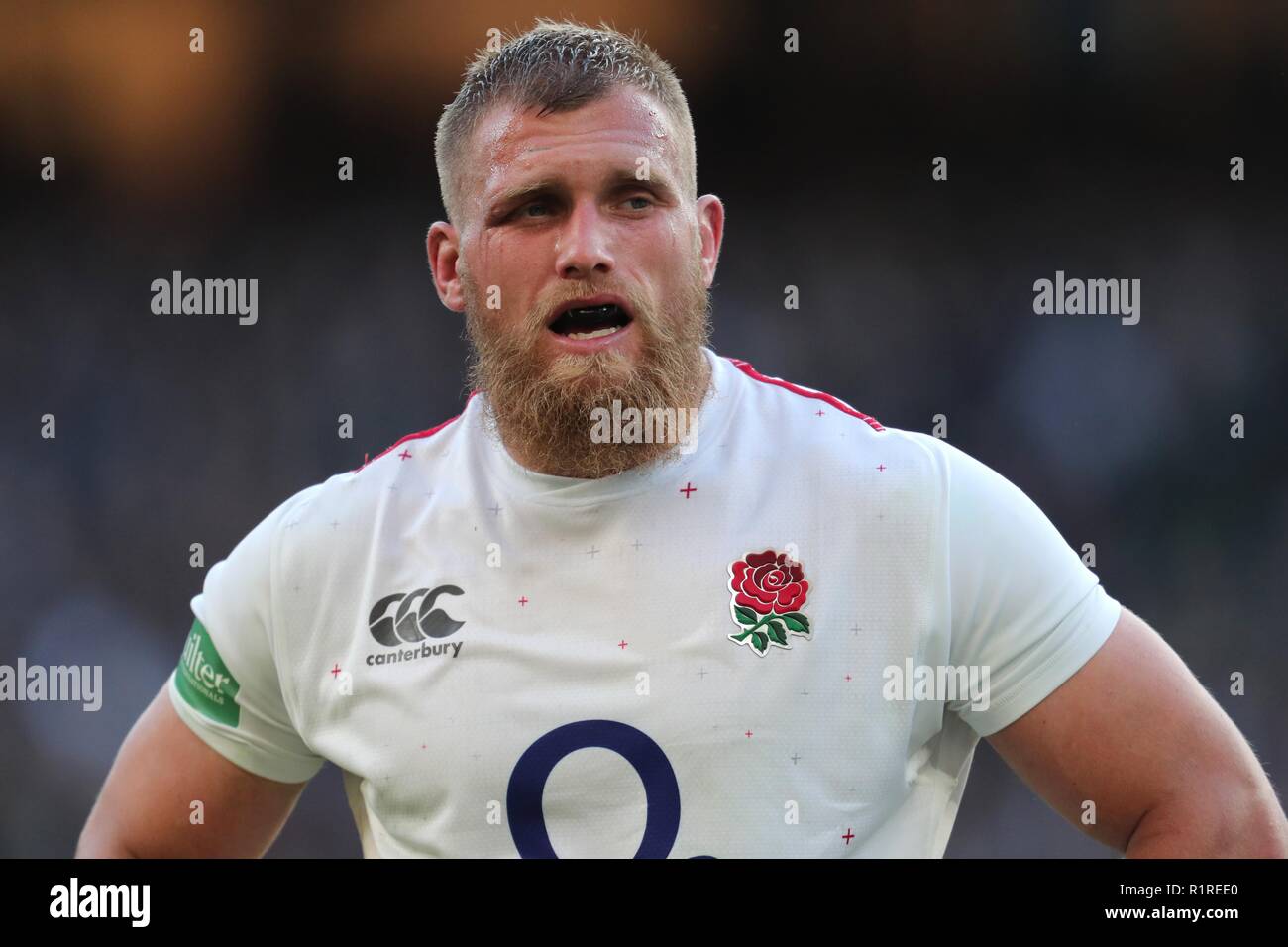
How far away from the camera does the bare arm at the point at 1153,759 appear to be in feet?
6.38

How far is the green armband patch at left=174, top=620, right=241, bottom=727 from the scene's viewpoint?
228 centimetres

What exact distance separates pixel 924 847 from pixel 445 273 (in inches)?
48.5

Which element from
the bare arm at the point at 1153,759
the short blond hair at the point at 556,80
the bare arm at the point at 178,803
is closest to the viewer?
the bare arm at the point at 1153,759

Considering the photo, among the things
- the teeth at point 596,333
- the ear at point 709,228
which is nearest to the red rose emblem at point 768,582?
the teeth at point 596,333

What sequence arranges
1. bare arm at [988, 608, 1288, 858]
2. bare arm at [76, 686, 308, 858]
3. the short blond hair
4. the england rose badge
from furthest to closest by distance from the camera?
bare arm at [76, 686, 308, 858] → the short blond hair → the england rose badge → bare arm at [988, 608, 1288, 858]

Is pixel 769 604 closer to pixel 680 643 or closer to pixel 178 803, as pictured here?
pixel 680 643

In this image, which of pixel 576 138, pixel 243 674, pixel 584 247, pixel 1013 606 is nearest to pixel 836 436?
pixel 1013 606

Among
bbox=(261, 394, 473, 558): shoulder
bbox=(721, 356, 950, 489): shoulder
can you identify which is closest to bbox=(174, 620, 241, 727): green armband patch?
bbox=(261, 394, 473, 558): shoulder

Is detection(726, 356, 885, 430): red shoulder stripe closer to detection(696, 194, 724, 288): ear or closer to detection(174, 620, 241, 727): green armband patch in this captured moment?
detection(696, 194, 724, 288): ear

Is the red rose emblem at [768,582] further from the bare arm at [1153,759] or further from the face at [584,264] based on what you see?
the bare arm at [1153,759]

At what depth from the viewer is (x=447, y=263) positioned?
243 centimetres

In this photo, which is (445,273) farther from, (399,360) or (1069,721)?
(399,360)

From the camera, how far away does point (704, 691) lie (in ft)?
6.68

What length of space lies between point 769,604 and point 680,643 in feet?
0.47
